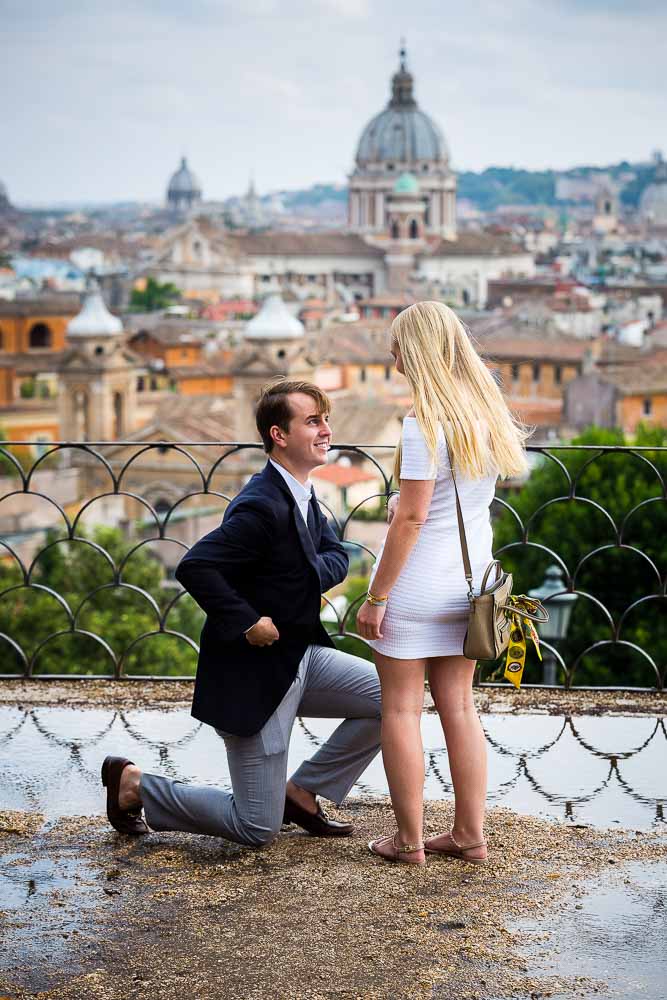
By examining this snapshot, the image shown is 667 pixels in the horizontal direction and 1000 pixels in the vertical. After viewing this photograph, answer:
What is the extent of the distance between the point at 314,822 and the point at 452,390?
0.74 metres

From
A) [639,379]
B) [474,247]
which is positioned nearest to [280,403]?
[639,379]

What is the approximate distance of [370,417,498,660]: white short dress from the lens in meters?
2.19

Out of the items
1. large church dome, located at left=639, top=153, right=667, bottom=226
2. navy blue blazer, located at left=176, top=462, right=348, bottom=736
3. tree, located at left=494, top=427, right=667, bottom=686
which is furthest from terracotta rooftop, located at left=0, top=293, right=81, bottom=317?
large church dome, located at left=639, top=153, right=667, bottom=226

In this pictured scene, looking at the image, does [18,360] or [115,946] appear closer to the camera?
[115,946]

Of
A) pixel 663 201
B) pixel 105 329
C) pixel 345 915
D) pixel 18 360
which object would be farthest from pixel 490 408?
pixel 663 201

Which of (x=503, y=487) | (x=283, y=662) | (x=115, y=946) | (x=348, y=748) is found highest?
(x=283, y=662)

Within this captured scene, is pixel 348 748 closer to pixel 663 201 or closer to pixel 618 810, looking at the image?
pixel 618 810

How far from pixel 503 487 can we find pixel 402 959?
2551 cm

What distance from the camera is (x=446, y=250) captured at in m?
86.8

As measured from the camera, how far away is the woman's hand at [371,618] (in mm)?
2180

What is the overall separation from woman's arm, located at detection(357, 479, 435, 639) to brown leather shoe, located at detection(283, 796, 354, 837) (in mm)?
363

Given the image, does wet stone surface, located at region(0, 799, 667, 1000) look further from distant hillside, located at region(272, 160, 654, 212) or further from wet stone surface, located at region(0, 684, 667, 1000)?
distant hillside, located at region(272, 160, 654, 212)

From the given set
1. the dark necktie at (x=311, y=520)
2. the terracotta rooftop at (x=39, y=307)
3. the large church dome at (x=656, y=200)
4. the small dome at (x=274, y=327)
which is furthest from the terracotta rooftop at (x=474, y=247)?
the dark necktie at (x=311, y=520)

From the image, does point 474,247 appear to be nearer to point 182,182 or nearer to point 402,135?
point 402,135
